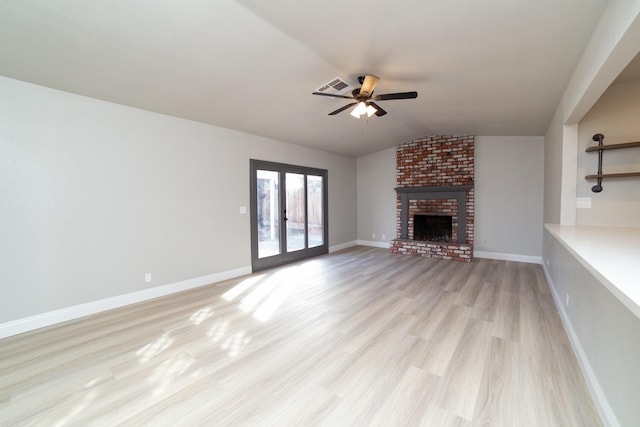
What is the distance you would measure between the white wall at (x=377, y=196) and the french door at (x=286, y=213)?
1.50m

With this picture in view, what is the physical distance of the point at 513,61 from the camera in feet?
9.01

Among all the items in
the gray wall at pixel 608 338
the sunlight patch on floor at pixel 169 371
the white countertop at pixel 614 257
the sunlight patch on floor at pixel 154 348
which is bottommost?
the sunlight patch on floor at pixel 169 371

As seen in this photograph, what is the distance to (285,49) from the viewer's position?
2729 millimetres

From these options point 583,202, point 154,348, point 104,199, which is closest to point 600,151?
point 583,202

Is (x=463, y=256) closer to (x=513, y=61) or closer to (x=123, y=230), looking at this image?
(x=513, y=61)

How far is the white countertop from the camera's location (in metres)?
1.14

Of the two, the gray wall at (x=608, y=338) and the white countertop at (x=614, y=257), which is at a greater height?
the white countertop at (x=614, y=257)

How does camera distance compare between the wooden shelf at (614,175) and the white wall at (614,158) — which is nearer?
the wooden shelf at (614,175)

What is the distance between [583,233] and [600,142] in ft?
4.19

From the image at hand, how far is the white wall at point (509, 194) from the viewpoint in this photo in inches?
217

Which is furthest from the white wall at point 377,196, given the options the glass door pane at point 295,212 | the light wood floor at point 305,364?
the light wood floor at point 305,364

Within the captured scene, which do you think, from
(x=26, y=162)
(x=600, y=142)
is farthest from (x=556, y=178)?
(x=26, y=162)

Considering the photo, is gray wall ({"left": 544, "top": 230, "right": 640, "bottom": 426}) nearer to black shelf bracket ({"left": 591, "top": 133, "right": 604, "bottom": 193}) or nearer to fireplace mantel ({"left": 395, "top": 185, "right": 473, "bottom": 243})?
black shelf bracket ({"left": 591, "top": 133, "right": 604, "bottom": 193})

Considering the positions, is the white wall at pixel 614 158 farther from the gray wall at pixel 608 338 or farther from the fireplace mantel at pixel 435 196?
the fireplace mantel at pixel 435 196
